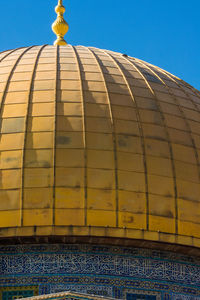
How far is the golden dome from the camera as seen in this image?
17.1 metres

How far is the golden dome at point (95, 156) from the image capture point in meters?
17.1

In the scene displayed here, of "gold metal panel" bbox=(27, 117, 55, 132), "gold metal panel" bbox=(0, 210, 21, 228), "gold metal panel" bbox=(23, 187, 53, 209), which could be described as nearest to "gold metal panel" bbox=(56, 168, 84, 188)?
"gold metal panel" bbox=(23, 187, 53, 209)

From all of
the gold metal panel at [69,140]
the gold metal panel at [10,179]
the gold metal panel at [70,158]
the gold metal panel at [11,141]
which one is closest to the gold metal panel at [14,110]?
the gold metal panel at [11,141]

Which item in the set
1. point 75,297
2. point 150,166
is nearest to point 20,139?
point 150,166

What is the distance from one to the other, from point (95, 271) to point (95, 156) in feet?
6.95

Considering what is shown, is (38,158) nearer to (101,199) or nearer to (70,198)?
(70,198)

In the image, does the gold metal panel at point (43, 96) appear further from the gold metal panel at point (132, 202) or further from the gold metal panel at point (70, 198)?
the gold metal panel at point (132, 202)

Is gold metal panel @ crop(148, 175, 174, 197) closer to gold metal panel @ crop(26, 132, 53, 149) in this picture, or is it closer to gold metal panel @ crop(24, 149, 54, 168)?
gold metal panel @ crop(24, 149, 54, 168)

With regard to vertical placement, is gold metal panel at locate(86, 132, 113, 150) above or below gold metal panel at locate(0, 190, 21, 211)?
above

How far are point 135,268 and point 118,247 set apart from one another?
476 millimetres

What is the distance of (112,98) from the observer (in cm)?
1894

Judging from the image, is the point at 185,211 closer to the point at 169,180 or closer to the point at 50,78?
the point at 169,180

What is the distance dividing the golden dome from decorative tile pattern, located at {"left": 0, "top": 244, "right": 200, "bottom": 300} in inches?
18.7

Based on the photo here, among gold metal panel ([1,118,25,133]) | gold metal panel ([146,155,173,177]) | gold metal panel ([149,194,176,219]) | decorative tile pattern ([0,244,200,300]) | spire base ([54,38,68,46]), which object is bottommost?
decorative tile pattern ([0,244,200,300])
